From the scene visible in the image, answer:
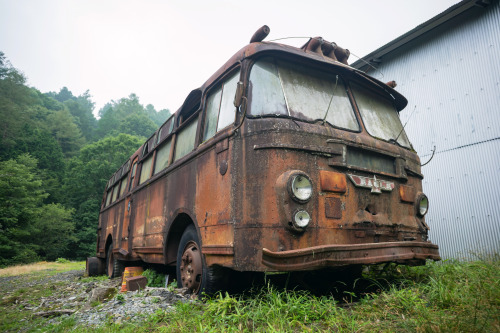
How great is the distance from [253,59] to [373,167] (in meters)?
1.71

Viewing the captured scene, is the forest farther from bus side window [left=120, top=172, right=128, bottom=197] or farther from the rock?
the rock

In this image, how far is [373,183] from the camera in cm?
333

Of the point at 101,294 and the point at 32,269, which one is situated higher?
the point at 101,294

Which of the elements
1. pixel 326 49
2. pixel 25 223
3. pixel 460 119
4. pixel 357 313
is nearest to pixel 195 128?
pixel 326 49

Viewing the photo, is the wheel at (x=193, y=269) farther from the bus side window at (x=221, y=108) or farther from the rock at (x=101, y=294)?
the rock at (x=101, y=294)

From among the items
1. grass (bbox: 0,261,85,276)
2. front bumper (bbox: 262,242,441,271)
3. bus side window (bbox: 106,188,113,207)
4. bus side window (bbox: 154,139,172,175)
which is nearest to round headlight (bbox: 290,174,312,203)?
front bumper (bbox: 262,242,441,271)

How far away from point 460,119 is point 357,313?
731 centimetres

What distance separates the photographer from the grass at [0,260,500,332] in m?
2.12

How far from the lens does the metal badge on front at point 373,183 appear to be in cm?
319

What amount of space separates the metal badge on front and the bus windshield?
0.61m

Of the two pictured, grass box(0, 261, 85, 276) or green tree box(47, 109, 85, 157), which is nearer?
grass box(0, 261, 85, 276)

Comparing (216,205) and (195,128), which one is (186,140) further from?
(216,205)

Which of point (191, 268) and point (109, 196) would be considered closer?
point (191, 268)

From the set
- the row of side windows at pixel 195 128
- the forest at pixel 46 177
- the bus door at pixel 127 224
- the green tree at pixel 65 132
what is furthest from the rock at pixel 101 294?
the green tree at pixel 65 132
